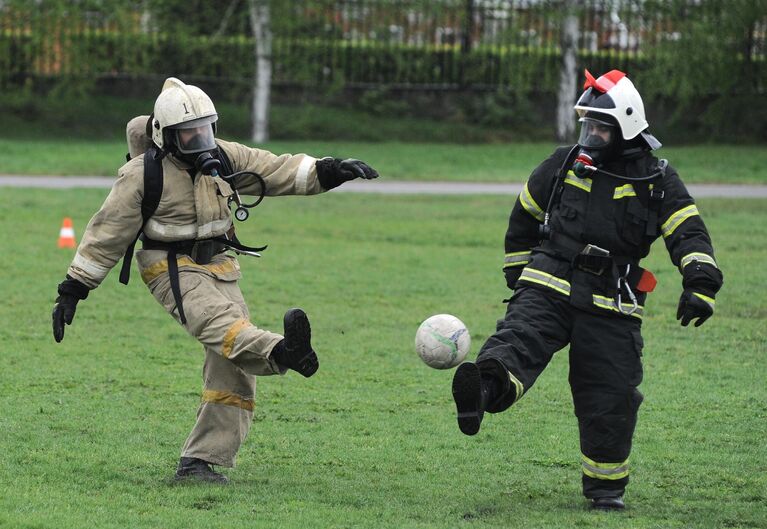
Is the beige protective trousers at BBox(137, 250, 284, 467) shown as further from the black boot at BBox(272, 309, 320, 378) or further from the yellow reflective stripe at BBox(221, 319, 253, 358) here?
the black boot at BBox(272, 309, 320, 378)

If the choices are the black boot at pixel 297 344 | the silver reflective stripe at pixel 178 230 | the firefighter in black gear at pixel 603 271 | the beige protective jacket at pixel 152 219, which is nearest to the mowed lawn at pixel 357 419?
the firefighter in black gear at pixel 603 271

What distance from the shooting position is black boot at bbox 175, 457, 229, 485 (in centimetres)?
629

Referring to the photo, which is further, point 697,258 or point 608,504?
point 608,504

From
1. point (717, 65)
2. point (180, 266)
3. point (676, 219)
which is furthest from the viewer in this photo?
point (717, 65)

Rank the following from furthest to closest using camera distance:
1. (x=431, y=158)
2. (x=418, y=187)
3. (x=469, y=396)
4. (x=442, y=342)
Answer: (x=431, y=158)
(x=418, y=187)
(x=442, y=342)
(x=469, y=396)

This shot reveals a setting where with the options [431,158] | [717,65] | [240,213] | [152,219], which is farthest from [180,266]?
[717,65]

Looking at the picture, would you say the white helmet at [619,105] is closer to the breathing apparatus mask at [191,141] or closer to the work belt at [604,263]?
the work belt at [604,263]

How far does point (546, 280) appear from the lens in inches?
238

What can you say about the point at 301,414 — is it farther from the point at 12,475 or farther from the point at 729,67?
the point at 729,67

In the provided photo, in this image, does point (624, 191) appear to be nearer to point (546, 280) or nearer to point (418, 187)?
point (546, 280)

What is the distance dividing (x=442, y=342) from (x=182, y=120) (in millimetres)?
1596

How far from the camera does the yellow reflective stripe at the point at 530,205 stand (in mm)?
6176

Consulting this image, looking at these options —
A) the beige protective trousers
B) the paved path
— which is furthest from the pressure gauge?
the paved path

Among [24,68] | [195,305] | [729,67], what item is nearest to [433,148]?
[729,67]
